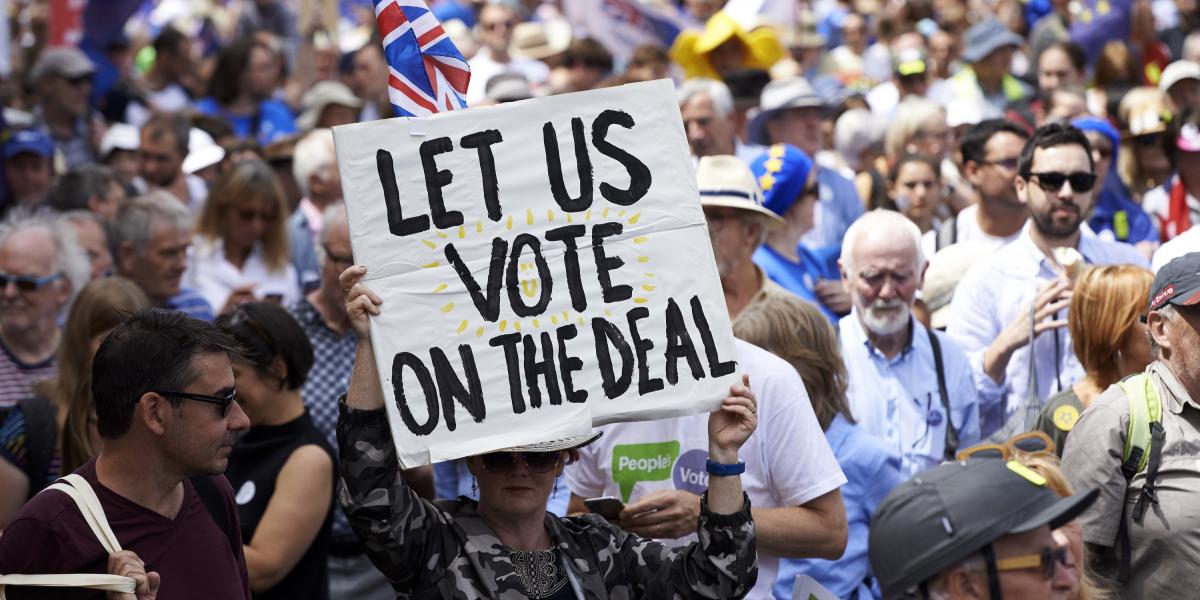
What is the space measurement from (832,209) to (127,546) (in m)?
5.84

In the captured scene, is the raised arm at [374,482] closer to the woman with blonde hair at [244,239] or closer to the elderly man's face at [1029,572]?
the elderly man's face at [1029,572]

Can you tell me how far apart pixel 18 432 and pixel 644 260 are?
2589mm

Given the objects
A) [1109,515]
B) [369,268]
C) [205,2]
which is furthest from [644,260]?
[205,2]

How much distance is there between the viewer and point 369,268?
12.2ft

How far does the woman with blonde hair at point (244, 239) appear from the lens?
8.23 m

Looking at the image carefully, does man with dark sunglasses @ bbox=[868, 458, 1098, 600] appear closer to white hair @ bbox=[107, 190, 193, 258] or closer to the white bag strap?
the white bag strap

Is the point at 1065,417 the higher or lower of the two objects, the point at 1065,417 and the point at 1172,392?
the lower

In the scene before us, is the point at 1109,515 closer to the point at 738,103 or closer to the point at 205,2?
the point at 738,103

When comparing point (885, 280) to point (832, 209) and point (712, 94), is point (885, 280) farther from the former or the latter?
point (712, 94)

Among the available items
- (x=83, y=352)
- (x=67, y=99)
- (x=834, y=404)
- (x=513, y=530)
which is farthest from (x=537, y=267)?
(x=67, y=99)

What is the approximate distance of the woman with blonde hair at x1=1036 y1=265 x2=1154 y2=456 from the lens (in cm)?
525

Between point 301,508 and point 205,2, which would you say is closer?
point 301,508

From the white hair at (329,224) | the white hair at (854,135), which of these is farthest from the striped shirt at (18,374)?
the white hair at (854,135)

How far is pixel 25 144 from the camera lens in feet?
33.1
